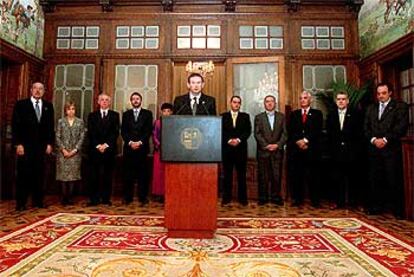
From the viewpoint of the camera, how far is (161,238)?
269 centimetres

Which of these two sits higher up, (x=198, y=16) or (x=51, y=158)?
(x=198, y=16)

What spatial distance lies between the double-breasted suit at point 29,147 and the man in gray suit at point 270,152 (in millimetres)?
2671

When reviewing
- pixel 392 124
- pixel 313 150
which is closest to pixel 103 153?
pixel 313 150

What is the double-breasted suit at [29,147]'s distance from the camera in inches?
155

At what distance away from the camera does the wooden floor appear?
3.22 metres

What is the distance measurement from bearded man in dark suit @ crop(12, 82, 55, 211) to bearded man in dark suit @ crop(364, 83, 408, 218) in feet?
12.3

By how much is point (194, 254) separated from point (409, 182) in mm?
2500

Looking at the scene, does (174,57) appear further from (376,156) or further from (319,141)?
(376,156)

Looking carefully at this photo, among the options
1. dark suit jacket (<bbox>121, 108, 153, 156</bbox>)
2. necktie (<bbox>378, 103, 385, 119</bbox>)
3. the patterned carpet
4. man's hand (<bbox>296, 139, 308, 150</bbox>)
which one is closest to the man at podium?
the patterned carpet

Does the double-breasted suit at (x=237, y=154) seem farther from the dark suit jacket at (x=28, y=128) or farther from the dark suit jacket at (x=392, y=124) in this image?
the dark suit jacket at (x=28, y=128)

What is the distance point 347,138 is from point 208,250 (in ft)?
8.39

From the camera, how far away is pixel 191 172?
8.73 feet

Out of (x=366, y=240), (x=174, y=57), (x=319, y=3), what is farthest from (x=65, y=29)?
Result: (x=366, y=240)

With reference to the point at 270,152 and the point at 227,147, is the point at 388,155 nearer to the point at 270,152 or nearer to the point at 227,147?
the point at 270,152
